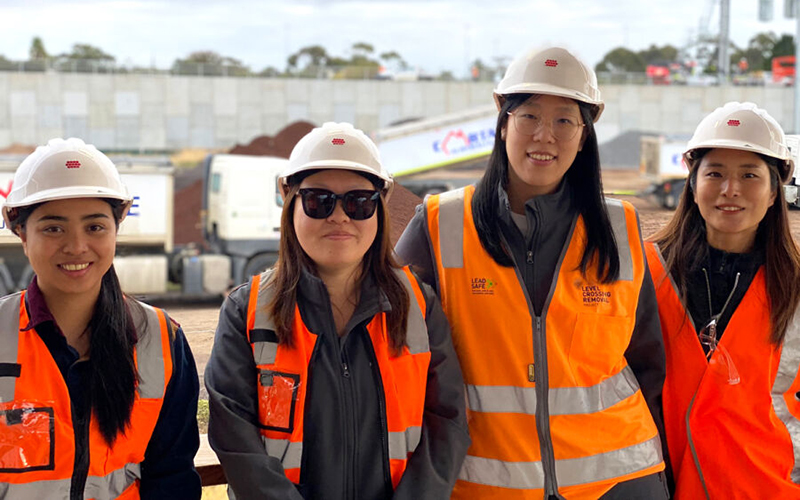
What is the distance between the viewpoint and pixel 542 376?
260cm

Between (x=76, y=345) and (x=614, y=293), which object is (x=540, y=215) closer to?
(x=614, y=293)

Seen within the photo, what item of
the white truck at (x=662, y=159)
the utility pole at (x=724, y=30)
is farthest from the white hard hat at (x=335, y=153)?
the utility pole at (x=724, y=30)

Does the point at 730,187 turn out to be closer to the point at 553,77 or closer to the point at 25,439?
the point at 553,77

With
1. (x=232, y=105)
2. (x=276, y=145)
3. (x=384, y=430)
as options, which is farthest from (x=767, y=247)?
(x=232, y=105)

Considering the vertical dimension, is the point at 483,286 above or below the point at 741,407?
above

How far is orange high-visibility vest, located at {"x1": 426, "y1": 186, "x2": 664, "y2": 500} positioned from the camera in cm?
260

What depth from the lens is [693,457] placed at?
9.41 ft

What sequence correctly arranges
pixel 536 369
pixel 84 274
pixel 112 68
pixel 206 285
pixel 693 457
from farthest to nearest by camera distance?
pixel 112 68
pixel 206 285
pixel 693 457
pixel 536 369
pixel 84 274

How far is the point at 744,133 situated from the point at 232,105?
32.2 m

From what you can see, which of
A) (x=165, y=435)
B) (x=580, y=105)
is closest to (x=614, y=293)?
(x=580, y=105)

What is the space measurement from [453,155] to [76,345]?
48.2ft

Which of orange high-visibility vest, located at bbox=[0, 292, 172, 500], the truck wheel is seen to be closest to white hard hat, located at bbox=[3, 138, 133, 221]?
orange high-visibility vest, located at bbox=[0, 292, 172, 500]

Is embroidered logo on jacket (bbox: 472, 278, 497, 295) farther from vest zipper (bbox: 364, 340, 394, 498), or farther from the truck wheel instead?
the truck wheel

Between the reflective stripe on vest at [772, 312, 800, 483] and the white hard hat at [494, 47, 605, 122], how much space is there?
97cm
